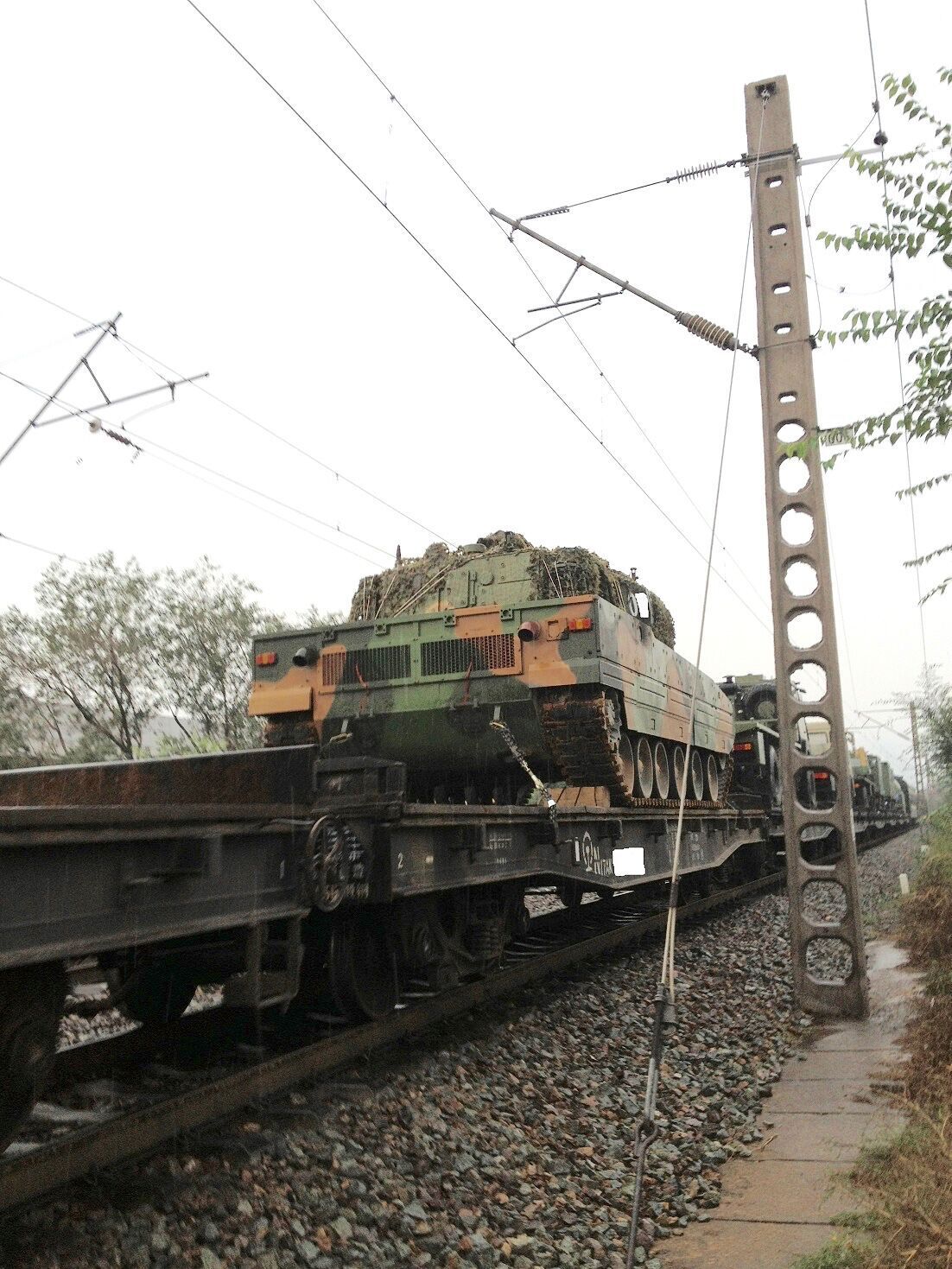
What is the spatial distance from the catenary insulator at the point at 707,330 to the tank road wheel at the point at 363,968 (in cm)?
514

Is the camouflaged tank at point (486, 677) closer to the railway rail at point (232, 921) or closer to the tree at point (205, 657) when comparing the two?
the railway rail at point (232, 921)

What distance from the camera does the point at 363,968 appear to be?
Answer: 581 centimetres

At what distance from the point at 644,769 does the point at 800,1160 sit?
6.04m

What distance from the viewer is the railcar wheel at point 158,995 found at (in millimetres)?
5238

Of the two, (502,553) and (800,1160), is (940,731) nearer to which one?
(502,553)

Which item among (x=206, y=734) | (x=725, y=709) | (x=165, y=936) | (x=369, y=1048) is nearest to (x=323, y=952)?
(x=369, y=1048)

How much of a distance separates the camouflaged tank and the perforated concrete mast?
1.33 m

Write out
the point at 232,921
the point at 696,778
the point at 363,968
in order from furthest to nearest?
the point at 696,778, the point at 363,968, the point at 232,921

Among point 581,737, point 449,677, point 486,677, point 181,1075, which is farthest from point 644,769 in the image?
point 181,1075

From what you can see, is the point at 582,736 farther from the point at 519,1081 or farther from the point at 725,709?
the point at 725,709

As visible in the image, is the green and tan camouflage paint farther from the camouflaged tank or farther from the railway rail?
the railway rail

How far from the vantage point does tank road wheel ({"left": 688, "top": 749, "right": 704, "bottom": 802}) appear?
12.5 meters

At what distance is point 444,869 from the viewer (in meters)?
5.94

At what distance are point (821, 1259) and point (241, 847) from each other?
7.63 feet
